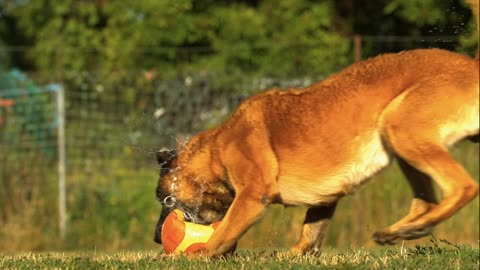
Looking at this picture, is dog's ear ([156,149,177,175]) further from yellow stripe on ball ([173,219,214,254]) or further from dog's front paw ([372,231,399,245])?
dog's front paw ([372,231,399,245])

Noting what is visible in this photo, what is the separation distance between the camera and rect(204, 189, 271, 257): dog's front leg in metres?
7.05

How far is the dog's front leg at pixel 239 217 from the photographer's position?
7.05 meters

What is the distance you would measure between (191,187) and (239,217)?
762 mm

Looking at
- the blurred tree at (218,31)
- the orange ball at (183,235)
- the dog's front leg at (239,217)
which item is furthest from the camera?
the blurred tree at (218,31)

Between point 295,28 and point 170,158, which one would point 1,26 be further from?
point 170,158

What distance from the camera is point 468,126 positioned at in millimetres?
6637

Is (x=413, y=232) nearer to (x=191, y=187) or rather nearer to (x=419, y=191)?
(x=419, y=191)

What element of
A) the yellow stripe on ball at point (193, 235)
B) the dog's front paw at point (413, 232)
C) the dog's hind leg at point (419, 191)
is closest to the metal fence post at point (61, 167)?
the yellow stripe on ball at point (193, 235)

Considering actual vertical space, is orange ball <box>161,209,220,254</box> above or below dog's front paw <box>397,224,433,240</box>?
below

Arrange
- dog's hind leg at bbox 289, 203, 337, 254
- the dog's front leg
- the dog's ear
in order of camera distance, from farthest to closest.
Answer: dog's hind leg at bbox 289, 203, 337, 254, the dog's ear, the dog's front leg

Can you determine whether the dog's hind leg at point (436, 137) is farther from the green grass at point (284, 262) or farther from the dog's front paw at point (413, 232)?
the green grass at point (284, 262)

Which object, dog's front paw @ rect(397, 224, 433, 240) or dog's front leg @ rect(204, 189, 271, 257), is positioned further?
dog's front leg @ rect(204, 189, 271, 257)

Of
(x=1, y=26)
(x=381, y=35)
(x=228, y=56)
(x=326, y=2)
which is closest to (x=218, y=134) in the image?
(x=228, y=56)

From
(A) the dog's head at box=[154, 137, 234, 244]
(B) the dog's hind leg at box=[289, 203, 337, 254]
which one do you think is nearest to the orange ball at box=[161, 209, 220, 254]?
(A) the dog's head at box=[154, 137, 234, 244]
